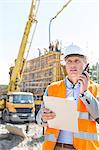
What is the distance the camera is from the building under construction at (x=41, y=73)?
1492 cm

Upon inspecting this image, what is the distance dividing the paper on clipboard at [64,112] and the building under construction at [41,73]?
11.7 m

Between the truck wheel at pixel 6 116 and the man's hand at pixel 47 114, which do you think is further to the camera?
the truck wheel at pixel 6 116

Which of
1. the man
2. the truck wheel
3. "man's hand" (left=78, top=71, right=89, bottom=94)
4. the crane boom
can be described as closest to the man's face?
the man

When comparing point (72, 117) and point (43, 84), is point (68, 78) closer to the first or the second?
point (72, 117)

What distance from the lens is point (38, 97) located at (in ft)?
51.8

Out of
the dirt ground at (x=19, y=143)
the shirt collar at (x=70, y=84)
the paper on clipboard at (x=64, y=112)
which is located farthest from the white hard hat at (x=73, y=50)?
the dirt ground at (x=19, y=143)

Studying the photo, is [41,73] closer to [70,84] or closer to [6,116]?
[6,116]

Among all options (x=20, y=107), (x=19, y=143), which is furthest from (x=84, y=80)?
(x=20, y=107)

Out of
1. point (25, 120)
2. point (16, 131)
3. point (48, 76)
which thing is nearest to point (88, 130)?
point (16, 131)

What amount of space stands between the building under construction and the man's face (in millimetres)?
11578

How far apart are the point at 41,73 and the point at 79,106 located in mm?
14028

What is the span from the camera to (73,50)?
7.54 feet

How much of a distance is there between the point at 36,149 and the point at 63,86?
203 inches

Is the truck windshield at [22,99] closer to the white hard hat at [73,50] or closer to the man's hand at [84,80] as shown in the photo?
the white hard hat at [73,50]
